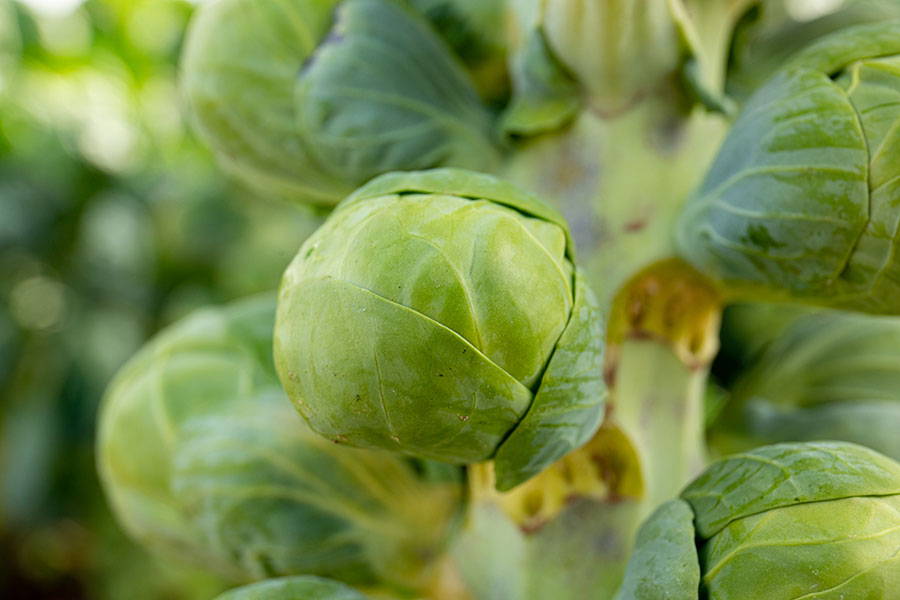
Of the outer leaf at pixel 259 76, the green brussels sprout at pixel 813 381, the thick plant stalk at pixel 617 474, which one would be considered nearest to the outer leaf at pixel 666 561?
the thick plant stalk at pixel 617 474

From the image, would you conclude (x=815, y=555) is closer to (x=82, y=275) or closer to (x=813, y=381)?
(x=813, y=381)

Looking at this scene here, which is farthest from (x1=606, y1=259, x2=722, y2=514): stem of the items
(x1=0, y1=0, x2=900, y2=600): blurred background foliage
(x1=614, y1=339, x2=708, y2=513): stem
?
(x1=0, y1=0, x2=900, y2=600): blurred background foliage

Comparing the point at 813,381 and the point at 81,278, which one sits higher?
the point at 813,381

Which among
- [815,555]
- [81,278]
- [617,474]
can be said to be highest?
[815,555]

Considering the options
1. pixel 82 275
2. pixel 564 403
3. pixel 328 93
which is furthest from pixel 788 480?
pixel 82 275

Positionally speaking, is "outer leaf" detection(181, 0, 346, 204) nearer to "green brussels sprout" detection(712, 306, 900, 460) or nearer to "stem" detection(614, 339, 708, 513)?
"stem" detection(614, 339, 708, 513)

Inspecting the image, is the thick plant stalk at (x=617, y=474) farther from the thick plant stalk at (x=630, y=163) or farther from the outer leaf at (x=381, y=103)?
the outer leaf at (x=381, y=103)
